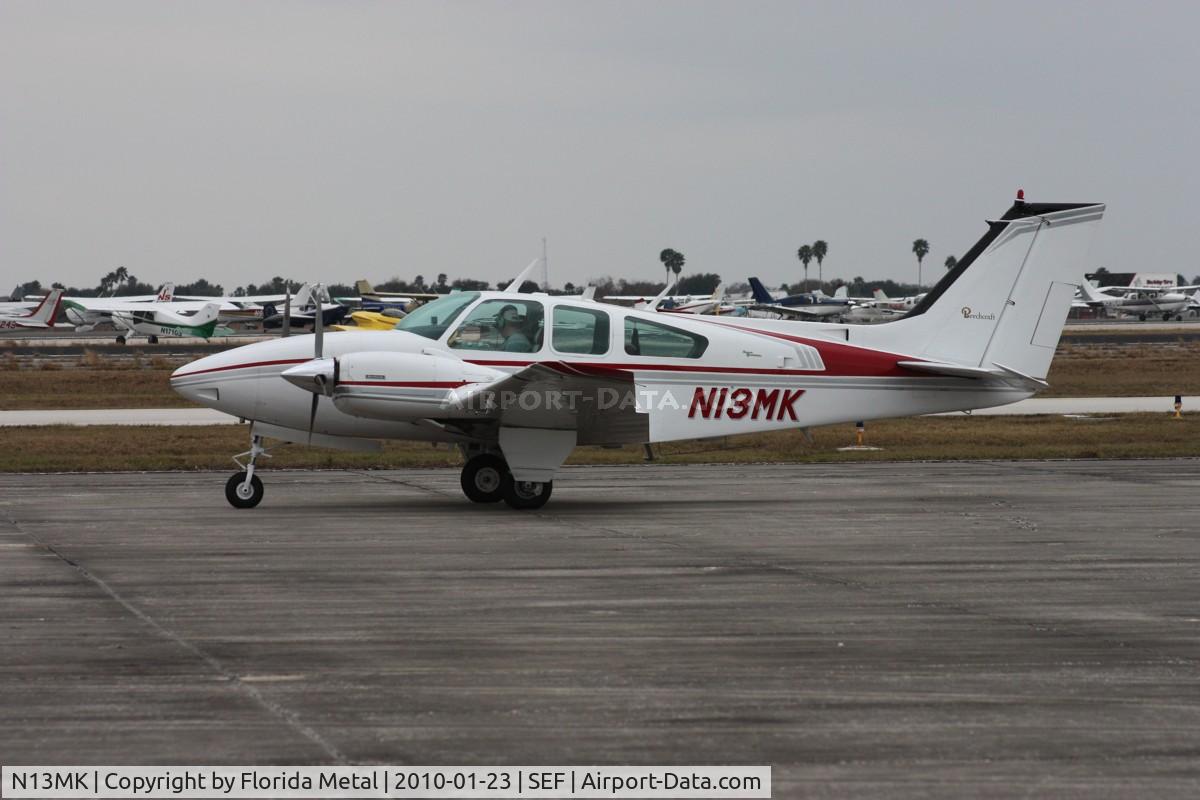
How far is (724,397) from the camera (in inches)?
637

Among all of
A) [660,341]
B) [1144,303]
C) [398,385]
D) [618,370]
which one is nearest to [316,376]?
[398,385]

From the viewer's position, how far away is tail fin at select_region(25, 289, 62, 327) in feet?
323

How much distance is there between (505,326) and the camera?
52.0ft

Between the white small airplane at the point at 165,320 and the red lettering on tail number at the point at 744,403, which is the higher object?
the red lettering on tail number at the point at 744,403

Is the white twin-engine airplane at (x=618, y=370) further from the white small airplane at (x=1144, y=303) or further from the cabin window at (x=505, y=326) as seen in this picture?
Result: the white small airplane at (x=1144, y=303)

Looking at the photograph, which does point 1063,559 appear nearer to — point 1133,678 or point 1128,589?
point 1128,589

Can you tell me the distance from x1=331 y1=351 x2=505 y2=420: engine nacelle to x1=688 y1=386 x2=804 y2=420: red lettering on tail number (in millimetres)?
2644

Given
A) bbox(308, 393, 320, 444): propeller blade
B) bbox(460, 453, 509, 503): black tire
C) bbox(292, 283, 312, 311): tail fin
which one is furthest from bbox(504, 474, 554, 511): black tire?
bbox(292, 283, 312, 311): tail fin

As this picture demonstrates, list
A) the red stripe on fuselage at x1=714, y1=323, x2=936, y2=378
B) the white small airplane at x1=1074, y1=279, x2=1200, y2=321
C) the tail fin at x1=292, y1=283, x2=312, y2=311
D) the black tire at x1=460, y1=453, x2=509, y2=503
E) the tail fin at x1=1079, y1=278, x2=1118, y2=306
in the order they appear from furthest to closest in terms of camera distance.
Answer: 1. the tail fin at x1=1079, y1=278, x2=1118, y2=306
2. the white small airplane at x1=1074, y1=279, x2=1200, y2=321
3. the tail fin at x1=292, y1=283, x2=312, y2=311
4. the red stripe on fuselage at x1=714, y1=323, x2=936, y2=378
5. the black tire at x1=460, y1=453, x2=509, y2=503

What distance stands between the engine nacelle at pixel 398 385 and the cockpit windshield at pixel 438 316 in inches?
25.5

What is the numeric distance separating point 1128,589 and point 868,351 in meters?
6.37

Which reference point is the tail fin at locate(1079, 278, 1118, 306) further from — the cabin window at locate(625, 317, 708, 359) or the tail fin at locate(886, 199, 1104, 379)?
the cabin window at locate(625, 317, 708, 359)

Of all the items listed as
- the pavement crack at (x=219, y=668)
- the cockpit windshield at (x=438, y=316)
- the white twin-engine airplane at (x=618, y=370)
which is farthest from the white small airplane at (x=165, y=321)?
the pavement crack at (x=219, y=668)

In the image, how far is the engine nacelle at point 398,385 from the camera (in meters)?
14.9
